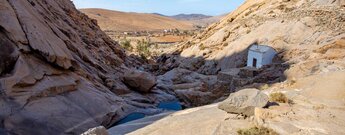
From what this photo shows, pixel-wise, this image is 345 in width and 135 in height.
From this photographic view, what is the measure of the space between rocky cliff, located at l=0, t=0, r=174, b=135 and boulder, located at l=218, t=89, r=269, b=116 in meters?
8.31

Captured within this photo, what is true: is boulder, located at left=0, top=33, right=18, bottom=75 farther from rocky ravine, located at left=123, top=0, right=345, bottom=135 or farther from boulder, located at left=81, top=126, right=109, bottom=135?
boulder, located at left=81, top=126, right=109, bottom=135

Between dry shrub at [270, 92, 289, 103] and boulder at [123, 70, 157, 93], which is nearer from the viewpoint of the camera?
dry shrub at [270, 92, 289, 103]

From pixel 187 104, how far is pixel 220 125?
12.3 metres

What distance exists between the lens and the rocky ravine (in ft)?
38.2

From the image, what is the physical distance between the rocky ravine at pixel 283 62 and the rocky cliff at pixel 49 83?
4.73 metres

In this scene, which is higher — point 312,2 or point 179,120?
point 312,2

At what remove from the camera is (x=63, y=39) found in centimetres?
2459

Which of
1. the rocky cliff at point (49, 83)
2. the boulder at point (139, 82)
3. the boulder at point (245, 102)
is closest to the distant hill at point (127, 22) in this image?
the boulder at point (139, 82)

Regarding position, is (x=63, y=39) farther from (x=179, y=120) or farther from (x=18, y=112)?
(x=179, y=120)

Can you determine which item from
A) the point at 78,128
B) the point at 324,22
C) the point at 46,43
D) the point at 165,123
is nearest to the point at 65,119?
the point at 78,128

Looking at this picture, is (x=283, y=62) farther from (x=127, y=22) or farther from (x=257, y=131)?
(x=127, y=22)

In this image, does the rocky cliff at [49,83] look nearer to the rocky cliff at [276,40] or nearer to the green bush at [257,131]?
the rocky cliff at [276,40]

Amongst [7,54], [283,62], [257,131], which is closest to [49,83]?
[7,54]


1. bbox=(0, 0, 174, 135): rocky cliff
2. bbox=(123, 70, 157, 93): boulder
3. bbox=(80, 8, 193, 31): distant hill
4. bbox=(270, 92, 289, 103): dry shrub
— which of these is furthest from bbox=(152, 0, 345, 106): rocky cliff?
bbox=(80, 8, 193, 31): distant hill
